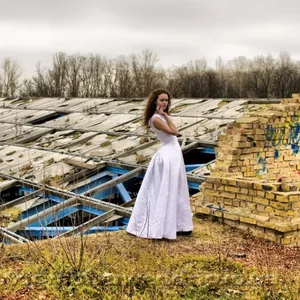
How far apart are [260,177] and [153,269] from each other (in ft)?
10.6

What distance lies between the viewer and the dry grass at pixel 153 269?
140 inches

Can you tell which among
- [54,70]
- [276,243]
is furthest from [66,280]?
[54,70]

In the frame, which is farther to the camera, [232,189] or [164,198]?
[232,189]

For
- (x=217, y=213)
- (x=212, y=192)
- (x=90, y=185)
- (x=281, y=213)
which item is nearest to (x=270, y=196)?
(x=281, y=213)

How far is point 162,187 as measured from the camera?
4.83 meters

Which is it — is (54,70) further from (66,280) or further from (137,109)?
(66,280)

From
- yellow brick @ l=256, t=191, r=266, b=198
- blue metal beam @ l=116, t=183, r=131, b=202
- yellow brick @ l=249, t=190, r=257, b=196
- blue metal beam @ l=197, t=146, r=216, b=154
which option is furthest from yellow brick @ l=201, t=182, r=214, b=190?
blue metal beam @ l=197, t=146, r=216, b=154

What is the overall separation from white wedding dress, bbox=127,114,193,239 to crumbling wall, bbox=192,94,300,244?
33.1 inches

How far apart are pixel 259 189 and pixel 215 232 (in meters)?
0.72

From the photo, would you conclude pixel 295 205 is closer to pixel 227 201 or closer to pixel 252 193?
pixel 252 193

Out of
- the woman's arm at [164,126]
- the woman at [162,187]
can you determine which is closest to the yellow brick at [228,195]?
the woman at [162,187]

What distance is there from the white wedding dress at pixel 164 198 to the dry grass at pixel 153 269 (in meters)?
0.15

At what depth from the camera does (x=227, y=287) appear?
148 inches

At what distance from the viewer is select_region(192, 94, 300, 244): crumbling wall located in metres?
5.16
